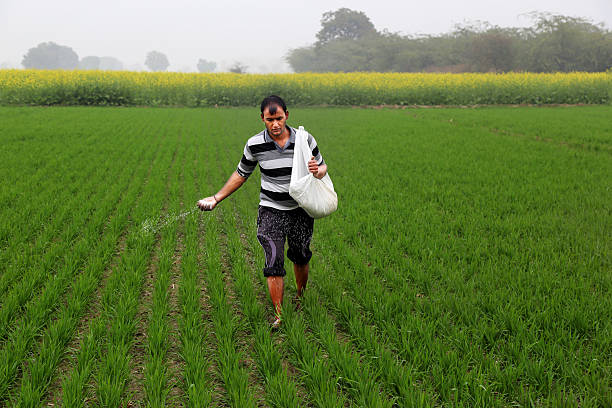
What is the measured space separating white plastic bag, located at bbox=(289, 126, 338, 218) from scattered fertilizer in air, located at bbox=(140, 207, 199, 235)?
2.79 metres

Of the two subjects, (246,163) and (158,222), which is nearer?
(246,163)

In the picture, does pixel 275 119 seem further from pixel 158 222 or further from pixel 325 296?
pixel 158 222

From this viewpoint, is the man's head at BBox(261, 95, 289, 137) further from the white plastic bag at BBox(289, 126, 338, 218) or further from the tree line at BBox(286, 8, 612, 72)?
the tree line at BBox(286, 8, 612, 72)

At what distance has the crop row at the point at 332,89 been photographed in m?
23.7

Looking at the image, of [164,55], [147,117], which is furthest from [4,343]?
[164,55]

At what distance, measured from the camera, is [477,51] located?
42000 millimetres

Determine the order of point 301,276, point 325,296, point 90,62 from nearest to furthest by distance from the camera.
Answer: point 301,276 < point 325,296 < point 90,62

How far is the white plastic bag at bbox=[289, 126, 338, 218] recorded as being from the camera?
258 centimetres

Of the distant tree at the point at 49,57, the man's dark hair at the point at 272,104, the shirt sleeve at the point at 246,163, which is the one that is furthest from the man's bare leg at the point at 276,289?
the distant tree at the point at 49,57

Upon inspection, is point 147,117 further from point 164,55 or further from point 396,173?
point 164,55

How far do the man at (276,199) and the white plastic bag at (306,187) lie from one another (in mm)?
74

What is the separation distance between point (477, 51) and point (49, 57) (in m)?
112

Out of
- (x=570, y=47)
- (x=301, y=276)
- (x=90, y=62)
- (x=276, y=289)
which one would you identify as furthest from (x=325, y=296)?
(x=90, y=62)

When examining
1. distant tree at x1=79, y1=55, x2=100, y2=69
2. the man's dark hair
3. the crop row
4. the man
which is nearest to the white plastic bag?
the man
